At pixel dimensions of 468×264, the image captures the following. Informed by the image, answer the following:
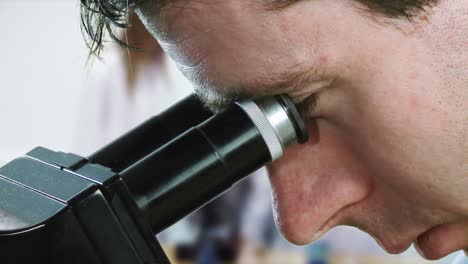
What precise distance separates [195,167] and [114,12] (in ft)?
0.55

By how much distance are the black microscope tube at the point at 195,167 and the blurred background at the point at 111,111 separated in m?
1.16

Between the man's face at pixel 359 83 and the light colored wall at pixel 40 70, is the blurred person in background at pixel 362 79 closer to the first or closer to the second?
the man's face at pixel 359 83

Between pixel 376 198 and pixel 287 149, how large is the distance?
110 millimetres

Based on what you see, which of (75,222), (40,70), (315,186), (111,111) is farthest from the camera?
(40,70)

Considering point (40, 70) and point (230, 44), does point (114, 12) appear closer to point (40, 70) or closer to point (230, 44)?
point (230, 44)

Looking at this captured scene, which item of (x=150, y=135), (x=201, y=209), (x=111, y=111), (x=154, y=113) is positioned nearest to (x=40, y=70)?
(x=111, y=111)

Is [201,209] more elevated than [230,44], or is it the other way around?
[230,44]

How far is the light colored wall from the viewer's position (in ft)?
10.9

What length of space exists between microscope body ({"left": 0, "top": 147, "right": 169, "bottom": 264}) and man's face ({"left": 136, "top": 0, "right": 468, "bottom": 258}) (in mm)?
153

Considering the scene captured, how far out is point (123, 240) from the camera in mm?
596

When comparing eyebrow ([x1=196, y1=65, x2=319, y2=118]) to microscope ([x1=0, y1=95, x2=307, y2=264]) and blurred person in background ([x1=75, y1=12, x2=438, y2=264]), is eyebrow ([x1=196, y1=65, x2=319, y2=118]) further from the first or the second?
blurred person in background ([x1=75, y1=12, x2=438, y2=264])

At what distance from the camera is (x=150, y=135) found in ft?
2.52

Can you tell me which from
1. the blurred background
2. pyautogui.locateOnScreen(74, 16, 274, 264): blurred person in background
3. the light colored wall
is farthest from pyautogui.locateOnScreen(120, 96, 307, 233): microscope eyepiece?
the light colored wall

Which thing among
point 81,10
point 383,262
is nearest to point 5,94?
point 383,262
